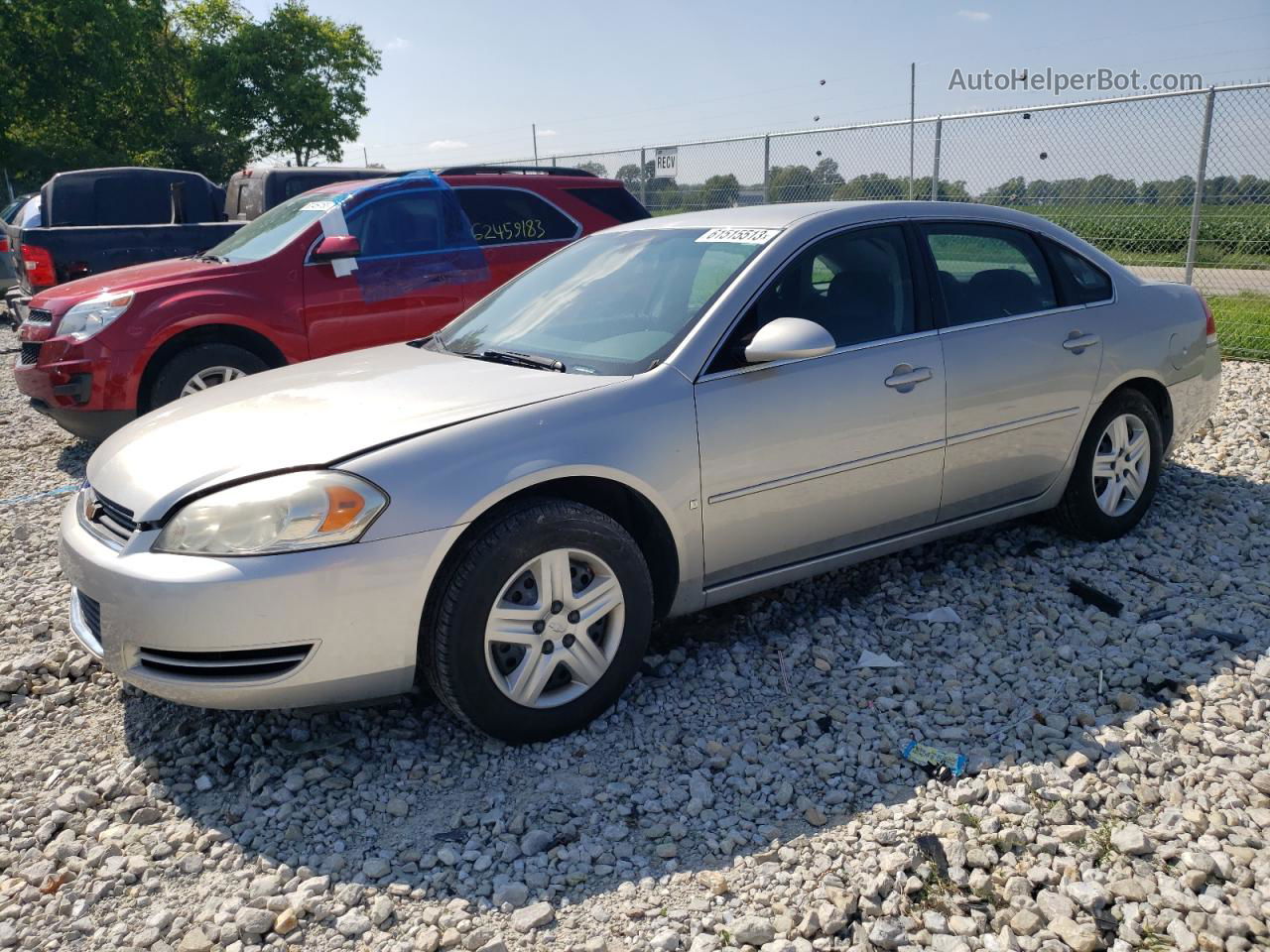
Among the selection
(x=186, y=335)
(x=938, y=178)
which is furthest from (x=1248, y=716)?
(x=938, y=178)

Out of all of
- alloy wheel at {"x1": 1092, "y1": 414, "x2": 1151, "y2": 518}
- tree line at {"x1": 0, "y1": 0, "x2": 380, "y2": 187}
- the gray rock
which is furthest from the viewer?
tree line at {"x1": 0, "y1": 0, "x2": 380, "y2": 187}

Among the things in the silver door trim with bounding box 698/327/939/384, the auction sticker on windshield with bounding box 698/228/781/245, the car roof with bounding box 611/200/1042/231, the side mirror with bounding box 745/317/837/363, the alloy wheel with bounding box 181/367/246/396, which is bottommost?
the alloy wheel with bounding box 181/367/246/396

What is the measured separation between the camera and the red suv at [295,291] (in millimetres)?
6254

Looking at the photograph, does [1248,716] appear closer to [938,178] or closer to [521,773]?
[521,773]

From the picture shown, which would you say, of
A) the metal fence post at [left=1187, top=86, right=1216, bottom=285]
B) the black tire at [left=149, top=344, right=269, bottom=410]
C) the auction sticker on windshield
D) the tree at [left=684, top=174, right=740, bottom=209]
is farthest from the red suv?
the tree at [left=684, top=174, right=740, bottom=209]

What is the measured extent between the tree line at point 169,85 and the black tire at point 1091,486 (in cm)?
2991

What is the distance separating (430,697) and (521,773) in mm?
613

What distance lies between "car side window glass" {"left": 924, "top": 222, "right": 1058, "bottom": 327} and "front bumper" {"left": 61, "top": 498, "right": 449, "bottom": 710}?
2424 millimetres

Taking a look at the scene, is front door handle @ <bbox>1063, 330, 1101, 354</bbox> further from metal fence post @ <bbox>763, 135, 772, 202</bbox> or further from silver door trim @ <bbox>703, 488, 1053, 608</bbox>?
metal fence post @ <bbox>763, 135, 772, 202</bbox>

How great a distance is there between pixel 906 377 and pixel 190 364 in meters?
4.65

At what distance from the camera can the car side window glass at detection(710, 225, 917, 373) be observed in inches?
144

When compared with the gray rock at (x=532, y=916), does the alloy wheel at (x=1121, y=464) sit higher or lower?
higher

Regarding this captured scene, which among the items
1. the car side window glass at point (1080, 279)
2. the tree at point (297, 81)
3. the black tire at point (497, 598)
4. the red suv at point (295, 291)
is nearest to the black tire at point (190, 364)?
the red suv at point (295, 291)

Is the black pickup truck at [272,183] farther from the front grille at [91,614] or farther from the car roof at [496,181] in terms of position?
the front grille at [91,614]
